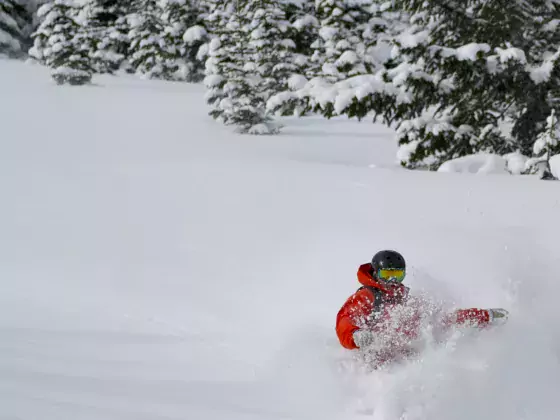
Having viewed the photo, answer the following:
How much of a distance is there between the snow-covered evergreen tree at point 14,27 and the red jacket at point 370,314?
3341 centimetres

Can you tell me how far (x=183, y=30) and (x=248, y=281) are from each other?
24.2 metres

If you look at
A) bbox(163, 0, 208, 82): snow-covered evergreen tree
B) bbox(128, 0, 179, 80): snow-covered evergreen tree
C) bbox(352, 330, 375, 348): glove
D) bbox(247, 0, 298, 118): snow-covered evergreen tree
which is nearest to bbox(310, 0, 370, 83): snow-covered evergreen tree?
bbox(247, 0, 298, 118): snow-covered evergreen tree

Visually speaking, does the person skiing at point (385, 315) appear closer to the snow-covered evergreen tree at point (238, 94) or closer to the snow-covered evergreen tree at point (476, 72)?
the snow-covered evergreen tree at point (476, 72)

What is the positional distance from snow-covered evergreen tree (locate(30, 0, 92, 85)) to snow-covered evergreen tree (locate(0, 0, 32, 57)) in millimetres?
4939

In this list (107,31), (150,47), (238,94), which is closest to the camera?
(238,94)

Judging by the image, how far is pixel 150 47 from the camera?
27797mm

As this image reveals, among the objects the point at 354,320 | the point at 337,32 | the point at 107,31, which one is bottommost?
the point at 107,31

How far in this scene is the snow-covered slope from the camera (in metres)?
4.07

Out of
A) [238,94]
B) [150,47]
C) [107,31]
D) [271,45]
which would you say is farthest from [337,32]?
[107,31]

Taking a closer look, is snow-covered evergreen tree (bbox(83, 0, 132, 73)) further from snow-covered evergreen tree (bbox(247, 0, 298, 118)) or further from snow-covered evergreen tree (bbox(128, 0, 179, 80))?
snow-covered evergreen tree (bbox(247, 0, 298, 118))

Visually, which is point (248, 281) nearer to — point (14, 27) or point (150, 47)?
point (150, 47)

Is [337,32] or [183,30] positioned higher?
[337,32]

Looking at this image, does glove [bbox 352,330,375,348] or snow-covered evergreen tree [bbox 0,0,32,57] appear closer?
glove [bbox 352,330,375,348]

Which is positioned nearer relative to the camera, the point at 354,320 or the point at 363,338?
the point at 363,338
